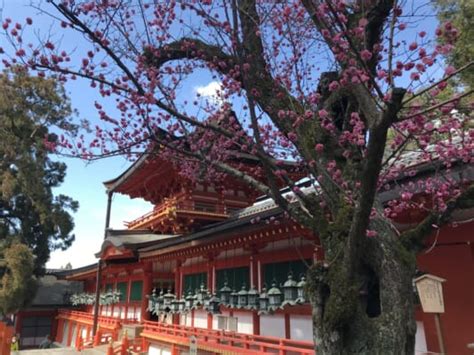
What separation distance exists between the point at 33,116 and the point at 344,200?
22.9m

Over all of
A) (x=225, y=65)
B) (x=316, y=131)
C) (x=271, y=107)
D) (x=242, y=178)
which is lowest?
(x=242, y=178)

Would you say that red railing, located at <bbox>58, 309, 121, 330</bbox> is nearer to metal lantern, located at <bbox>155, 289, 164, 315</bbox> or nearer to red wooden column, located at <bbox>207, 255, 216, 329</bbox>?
metal lantern, located at <bbox>155, 289, 164, 315</bbox>

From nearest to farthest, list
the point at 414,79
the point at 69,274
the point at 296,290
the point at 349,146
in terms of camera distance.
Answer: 1. the point at 414,79
2. the point at 349,146
3. the point at 296,290
4. the point at 69,274

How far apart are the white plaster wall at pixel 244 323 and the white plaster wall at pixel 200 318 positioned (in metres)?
1.77

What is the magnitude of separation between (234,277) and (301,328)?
2.58 metres

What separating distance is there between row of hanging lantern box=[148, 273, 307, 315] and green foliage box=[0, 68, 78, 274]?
42.7 ft

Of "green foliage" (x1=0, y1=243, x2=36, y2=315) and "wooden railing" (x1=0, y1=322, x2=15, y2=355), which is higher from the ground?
"green foliage" (x1=0, y1=243, x2=36, y2=315)

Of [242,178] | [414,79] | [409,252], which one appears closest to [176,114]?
[242,178]

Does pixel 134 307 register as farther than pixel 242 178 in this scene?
Yes

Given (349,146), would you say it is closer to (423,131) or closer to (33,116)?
(423,131)

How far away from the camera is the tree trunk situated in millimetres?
2941

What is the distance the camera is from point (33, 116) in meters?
22.2

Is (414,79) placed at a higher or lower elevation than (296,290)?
higher

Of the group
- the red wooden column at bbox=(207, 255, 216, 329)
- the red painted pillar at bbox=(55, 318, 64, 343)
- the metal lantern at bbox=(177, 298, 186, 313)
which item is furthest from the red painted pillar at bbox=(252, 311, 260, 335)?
the red painted pillar at bbox=(55, 318, 64, 343)
